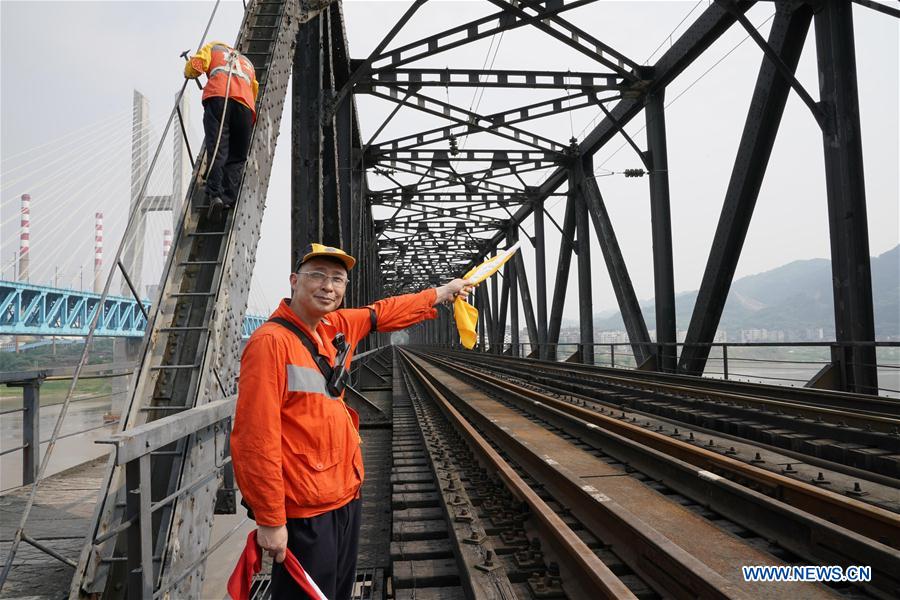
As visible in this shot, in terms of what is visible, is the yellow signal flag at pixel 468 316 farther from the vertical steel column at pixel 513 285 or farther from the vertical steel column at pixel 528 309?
the vertical steel column at pixel 513 285

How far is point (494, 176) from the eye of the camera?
835 inches

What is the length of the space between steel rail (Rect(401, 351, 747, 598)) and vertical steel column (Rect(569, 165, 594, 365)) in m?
12.9

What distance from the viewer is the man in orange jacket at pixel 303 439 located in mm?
1854

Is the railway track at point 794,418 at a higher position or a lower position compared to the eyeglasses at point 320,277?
lower

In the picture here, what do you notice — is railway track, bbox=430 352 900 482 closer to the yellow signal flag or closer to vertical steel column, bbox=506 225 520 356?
the yellow signal flag

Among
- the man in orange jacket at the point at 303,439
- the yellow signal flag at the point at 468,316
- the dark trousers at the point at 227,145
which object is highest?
the dark trousers at the point at 227,145

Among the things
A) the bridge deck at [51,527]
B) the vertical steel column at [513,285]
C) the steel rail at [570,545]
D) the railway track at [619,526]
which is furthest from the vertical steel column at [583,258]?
the bridge deck at [51,527]

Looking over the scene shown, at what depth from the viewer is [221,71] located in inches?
156

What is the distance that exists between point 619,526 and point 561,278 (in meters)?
17.1

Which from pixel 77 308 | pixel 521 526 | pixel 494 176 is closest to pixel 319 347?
pixel 521 526

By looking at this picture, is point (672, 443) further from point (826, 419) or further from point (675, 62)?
point (675, 62)

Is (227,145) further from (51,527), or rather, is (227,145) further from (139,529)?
(51,527)

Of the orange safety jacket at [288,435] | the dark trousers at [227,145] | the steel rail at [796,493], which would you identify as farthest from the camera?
the dark trousers at [227,145]

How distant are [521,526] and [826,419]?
4.10m
